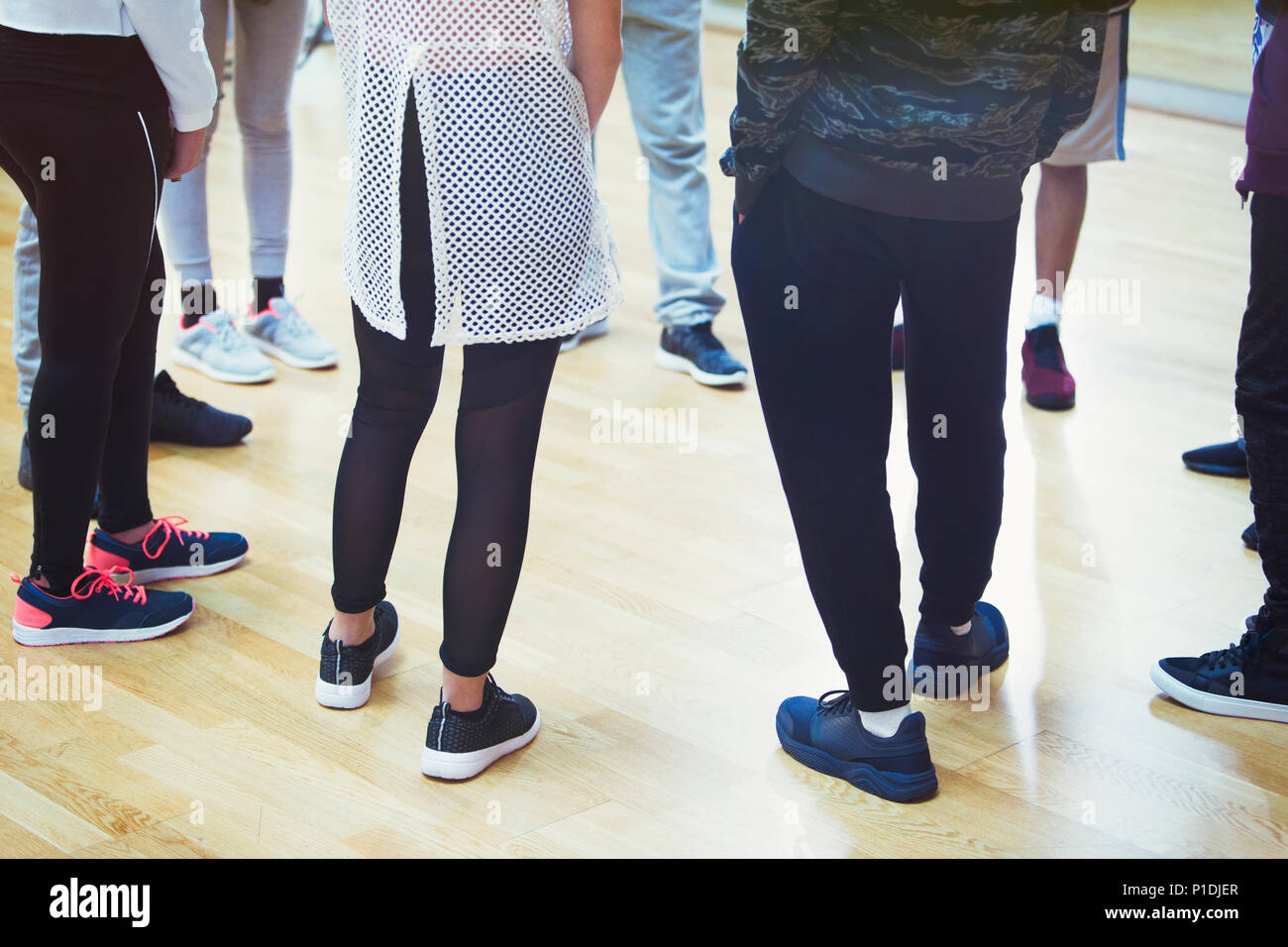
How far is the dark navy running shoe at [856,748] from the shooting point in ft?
5.95

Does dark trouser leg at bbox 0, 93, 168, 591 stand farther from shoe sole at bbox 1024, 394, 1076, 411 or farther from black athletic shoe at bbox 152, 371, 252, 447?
shoe sole at bbox 1024, 394, 1076, 411

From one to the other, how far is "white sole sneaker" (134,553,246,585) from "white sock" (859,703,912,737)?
43.4 inches

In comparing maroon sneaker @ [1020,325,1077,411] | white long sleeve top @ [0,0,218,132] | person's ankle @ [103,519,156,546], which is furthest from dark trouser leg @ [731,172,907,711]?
maroon sneaker @ [1020,325,1077,411]

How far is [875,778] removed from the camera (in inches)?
71.6

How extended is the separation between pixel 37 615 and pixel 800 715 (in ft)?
3.59

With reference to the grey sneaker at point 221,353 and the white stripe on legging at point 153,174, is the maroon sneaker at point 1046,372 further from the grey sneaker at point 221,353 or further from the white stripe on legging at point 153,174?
the white stripe on legging at point 153,174

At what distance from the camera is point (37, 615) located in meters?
2.12

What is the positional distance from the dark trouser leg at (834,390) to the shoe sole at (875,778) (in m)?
0.08

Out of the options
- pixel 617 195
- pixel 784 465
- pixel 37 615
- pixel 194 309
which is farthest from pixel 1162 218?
pixel 37 615

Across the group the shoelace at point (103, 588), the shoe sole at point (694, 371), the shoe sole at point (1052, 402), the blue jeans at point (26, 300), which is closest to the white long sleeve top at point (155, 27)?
the blue jeans at point (26, 300)

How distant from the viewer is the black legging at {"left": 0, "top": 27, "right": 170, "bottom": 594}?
1.85 meters

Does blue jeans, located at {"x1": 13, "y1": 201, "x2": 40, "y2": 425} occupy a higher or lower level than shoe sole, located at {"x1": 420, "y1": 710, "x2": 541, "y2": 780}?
higher

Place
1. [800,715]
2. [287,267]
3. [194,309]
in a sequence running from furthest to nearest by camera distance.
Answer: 1. [287,267]
2. [194,309]
3. [800,715]
